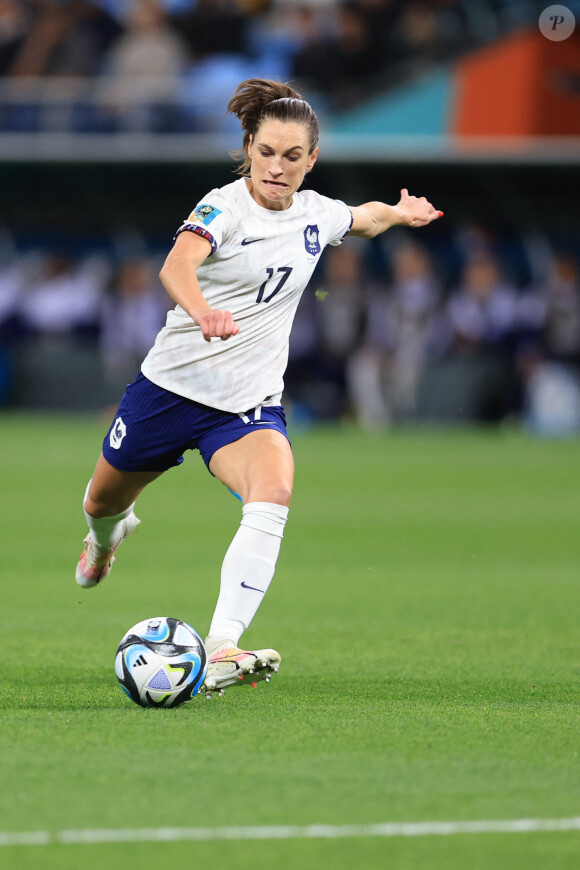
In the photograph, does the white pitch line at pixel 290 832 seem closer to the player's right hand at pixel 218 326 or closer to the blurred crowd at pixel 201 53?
the player's right hand at pixel 218 326

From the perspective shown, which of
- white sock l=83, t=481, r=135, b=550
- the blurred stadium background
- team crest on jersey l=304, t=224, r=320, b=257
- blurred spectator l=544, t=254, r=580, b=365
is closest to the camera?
team crest on jersey l=304, t=224, r=320, b=257

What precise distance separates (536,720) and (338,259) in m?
18.3

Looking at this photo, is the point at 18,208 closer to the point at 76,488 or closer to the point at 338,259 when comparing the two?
the point at 338,259

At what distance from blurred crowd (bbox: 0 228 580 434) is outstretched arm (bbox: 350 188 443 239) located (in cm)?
1596

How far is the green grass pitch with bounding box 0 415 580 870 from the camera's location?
377cm

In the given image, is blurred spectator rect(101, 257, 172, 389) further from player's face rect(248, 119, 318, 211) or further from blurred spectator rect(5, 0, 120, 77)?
player's face rect(248, 119, 318, 211)

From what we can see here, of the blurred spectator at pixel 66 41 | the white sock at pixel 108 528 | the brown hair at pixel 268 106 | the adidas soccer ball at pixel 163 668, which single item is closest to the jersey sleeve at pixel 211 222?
the brown hair at pixel 268 106

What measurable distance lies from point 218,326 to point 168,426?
1.05 metres

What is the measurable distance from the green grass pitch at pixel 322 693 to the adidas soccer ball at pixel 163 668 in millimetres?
77

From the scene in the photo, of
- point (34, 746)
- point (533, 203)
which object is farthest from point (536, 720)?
point (533, 203)

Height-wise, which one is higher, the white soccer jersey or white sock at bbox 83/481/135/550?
the white soccer jersey

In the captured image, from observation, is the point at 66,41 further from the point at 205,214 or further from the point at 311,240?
the point at 205,214

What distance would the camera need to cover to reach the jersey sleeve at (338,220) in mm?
6320

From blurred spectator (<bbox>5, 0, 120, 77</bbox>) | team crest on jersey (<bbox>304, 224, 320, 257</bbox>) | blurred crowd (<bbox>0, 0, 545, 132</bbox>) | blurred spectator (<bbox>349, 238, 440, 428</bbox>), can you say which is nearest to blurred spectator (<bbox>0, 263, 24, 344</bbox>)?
blurred crowd (<bbox>0, 0, 545, 132</bbox>)
